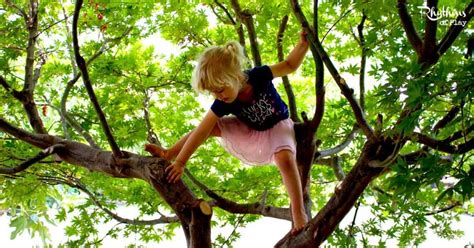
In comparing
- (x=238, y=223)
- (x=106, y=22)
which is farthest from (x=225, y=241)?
(x=106, y=22)

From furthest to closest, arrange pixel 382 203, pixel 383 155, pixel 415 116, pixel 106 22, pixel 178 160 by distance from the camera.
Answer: pixel 106 22
pixel 382 203
pixel 178 160
pixel 383 155
pixel 415 116

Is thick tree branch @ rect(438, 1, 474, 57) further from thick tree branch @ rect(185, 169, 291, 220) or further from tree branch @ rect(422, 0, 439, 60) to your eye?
thick tree branch @ rect(185, 169, 291, 220)

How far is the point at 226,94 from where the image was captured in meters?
1.66

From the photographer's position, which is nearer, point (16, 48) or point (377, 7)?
point (377, 7)

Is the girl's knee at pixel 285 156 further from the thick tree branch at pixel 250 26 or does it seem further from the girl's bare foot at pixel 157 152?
the thick tree branch at pixel 250 26

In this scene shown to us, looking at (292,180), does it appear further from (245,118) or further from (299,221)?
(245,118)

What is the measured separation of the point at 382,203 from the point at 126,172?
0.99 metres

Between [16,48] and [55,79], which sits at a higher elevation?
[55,79]

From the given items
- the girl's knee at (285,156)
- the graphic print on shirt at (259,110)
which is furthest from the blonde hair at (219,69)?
the girl's knee at (285,156)

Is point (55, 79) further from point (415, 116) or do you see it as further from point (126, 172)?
point (415, 116)

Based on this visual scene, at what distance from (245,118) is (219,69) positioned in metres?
0.24

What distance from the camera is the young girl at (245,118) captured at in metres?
1.67

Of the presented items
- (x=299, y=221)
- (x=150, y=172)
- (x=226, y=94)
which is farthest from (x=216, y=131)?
(x=299, y=221)

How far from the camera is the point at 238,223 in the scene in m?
2.66
